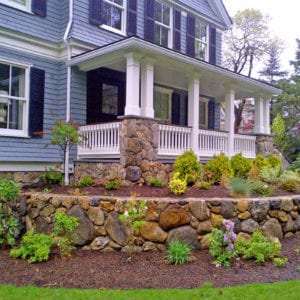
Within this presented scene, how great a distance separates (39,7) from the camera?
9195 mm

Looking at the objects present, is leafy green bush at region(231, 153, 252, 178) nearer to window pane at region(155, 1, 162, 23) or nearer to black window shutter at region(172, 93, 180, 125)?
black window shutter at region(172, 93, 180, 125)

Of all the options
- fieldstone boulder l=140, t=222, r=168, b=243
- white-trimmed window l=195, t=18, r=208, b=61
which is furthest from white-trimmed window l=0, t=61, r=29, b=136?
white-trimmed window l=195, t=18, r=208, b=61

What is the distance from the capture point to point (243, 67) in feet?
94.4

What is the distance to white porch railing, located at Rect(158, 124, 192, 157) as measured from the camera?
8.95m

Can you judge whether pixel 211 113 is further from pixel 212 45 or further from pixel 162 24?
pixel 162 24

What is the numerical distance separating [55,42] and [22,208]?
475cm

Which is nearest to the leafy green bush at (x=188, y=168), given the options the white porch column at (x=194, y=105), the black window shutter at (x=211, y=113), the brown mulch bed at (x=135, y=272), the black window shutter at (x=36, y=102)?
the white porch column at (x=194, y=105)

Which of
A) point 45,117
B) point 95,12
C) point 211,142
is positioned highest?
point 95,12

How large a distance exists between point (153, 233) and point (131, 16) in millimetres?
7492

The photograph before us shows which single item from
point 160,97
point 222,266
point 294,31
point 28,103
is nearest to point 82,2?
point 28,103

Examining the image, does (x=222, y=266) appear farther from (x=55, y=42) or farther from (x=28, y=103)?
(x=55, y=42)

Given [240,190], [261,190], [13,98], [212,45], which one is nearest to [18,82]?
[13,98]

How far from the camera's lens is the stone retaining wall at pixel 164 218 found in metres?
5.52

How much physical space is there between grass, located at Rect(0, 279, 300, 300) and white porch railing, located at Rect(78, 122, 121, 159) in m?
4.53
